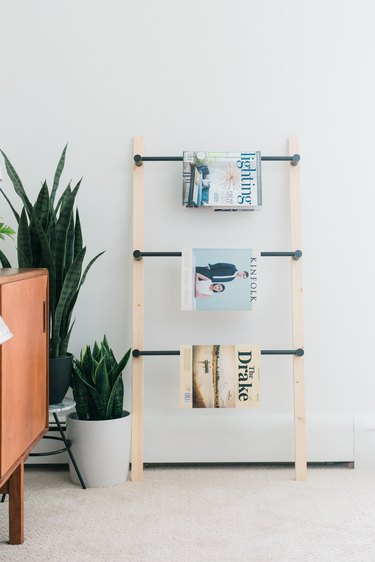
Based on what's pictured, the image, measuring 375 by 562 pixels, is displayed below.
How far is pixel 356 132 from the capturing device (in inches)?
92.7

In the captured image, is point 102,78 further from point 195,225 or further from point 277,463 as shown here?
point 277,463

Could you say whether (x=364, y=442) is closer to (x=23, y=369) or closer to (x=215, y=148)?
(x=215, y=148)

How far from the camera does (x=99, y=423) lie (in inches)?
80.9

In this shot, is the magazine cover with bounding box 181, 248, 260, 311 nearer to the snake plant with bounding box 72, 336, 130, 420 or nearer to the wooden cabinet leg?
the snake plant with bounding box 72, 336, 130, 420

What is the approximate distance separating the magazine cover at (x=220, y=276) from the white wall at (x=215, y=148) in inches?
4.8

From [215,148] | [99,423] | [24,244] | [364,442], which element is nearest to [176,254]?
[215,148]

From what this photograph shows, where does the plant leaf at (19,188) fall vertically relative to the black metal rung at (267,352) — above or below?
above

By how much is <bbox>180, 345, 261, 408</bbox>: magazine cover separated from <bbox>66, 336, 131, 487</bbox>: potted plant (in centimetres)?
23

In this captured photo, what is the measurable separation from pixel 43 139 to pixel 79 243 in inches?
18.5

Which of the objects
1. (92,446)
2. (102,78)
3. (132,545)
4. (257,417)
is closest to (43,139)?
(102,78)

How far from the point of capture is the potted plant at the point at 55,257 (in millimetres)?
1974

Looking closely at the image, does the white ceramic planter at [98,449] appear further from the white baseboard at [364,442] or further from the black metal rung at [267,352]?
the white baseboard at [364,442]

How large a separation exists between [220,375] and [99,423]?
1.48 feet

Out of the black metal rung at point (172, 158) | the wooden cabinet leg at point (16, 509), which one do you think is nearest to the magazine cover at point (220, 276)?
the black metal rung at point (172, 158)
